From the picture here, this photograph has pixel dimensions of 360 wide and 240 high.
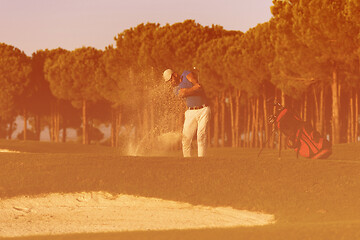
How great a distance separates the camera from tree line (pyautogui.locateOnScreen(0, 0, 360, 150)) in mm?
40875

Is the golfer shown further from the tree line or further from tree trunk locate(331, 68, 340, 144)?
tree trunk locate(331, 68, 340, 144)

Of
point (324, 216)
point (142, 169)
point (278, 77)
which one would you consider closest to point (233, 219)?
point (324, 216)

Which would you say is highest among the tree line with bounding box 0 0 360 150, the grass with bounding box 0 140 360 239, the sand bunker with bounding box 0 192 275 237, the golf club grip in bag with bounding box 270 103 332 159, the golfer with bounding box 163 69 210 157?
the tree line with bounding box 0 0 360 150

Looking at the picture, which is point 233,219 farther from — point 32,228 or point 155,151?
point 155,151

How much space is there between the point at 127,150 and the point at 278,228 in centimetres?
1777

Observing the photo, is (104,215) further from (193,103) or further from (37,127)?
(37,127)

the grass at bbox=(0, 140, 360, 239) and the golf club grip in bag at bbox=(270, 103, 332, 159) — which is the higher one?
the golf club grip in bag at bbox=(270, 103, 332, 159)

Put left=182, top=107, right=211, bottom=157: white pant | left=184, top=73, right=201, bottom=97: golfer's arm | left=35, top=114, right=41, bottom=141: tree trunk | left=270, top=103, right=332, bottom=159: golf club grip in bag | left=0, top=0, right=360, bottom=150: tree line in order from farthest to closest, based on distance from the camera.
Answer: left=35, top=114, right=41, bottom=141: tree trunk, left=0, top=0, right=360, bottom=150: tree line, left=270, top=103, right=332, bottom=159: golf club grip in bag, left=182, top=107, right=211, bottom=157: white pant, left=184, top=73, right=201, bottom=97: golfer's arm

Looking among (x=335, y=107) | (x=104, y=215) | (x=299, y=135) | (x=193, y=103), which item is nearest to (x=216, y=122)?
(x=335, y=107)

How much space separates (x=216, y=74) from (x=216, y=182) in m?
41.6

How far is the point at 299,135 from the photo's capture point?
23234 millimetres

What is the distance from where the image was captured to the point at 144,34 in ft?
208

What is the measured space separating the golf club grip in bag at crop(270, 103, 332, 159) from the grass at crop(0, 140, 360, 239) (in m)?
1.98

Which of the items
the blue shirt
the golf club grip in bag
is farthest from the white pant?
the golf club grip in bag
